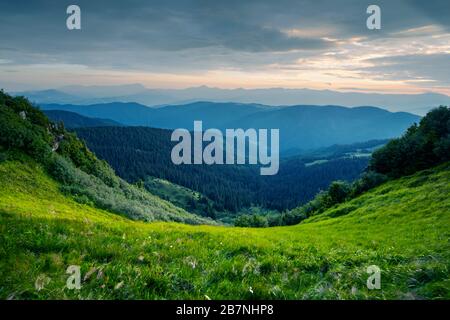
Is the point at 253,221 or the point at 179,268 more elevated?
the point at 179,268

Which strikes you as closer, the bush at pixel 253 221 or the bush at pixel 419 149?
the bush at pixel 419 149

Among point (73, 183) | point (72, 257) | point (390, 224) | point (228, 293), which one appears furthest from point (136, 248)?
point (73, 183)

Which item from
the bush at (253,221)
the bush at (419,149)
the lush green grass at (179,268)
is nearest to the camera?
the lush green grass at (179,268)

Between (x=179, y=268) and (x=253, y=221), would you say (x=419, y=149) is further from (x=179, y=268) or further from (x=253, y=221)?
(x=179, y=268)

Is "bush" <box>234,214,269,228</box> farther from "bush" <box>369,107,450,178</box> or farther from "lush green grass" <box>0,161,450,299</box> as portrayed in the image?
"lush green grass" <box>0,161,450,299</box>

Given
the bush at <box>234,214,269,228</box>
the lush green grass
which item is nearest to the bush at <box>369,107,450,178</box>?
the bush at <box>234,214,269,228</box>

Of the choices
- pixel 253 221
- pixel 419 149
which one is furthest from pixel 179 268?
pixel 253 221

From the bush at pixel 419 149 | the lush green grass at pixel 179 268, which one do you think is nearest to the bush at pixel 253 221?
the bush at pixel 419 149

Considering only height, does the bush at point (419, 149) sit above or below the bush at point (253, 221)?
above

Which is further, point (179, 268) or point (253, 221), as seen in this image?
point (253, 221)

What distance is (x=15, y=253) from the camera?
28.5 ft

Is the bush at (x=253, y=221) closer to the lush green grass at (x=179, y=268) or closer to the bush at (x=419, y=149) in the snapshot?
the bush at (x=419, y=149)

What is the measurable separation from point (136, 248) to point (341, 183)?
74.4m
